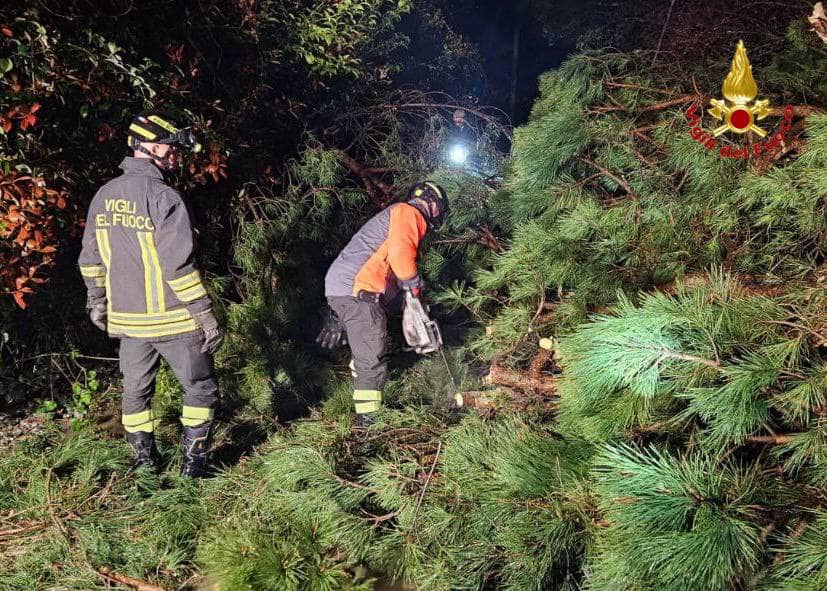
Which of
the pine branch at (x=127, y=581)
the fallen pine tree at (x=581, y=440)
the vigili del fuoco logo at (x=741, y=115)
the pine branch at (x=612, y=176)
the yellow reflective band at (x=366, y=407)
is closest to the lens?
the fallen pine tree at (x=581, y=440)

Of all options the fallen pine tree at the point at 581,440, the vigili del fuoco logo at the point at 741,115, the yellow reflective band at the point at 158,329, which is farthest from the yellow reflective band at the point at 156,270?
the vigili del fuoco logo at the point at 741,115

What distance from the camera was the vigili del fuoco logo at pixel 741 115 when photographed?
2551 millimetres

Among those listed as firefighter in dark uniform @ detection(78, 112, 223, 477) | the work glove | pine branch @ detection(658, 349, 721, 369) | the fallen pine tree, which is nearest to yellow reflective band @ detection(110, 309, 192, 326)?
firefighter in dark uniform @ detection(78, 112, 223, 477)

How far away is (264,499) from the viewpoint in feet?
8.33

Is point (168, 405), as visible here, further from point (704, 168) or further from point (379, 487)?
point (704, 168)

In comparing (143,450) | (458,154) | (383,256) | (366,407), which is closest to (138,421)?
(143,450)

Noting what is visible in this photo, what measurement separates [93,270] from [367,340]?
1.54 m

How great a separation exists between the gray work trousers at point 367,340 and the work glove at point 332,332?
0.27 meters

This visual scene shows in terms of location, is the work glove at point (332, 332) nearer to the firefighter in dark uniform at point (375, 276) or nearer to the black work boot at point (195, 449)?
the firefighter in dark uniform at point (375, 276)

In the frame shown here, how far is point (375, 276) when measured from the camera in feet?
11.9

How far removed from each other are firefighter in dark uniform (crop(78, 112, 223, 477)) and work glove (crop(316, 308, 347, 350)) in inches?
41.0

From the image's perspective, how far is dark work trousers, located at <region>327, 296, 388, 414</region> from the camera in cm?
354

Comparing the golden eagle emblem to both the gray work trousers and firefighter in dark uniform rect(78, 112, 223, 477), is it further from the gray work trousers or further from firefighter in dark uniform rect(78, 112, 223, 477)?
firefighter in dark uniform rect(78, 112, 223, 477)

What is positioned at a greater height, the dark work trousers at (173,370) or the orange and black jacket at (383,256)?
the orange and black jacket at (383,256)
